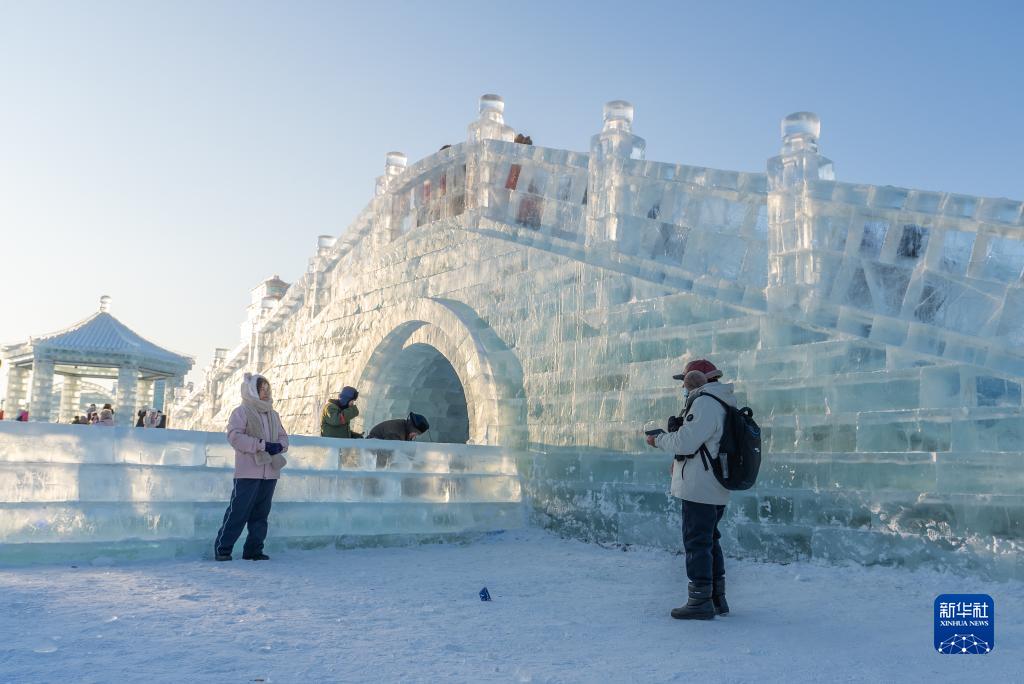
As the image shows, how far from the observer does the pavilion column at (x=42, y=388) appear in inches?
779

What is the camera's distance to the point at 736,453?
13.3ft

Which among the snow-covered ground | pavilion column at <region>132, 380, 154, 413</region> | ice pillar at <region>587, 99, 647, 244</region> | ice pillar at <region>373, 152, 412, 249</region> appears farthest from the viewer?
pavilion column at <region>132, 380, 154, 413</region>

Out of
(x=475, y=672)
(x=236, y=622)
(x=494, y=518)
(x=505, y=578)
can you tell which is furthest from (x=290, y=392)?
(x=475, y=672)

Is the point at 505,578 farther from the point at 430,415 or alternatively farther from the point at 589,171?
the point at 430,415

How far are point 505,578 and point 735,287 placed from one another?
2.58 meters

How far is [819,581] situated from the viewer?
197 inches

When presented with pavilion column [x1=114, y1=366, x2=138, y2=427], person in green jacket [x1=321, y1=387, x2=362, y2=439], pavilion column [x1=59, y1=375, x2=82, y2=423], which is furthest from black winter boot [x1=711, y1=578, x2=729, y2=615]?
pavilion column [x1=59, y1=375, x2=82, y2=423]

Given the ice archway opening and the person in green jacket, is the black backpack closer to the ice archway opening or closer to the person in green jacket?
the ice archway opening

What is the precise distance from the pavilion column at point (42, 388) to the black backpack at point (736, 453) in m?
19.5

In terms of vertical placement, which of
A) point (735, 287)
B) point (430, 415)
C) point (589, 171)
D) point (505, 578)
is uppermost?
point (589, 171)

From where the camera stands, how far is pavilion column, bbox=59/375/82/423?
2464 centimetres

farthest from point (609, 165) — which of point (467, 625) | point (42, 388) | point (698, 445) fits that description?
point (42, 388)

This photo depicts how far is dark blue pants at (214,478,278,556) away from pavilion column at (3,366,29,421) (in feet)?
65.6

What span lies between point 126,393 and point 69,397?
18.1 feet
